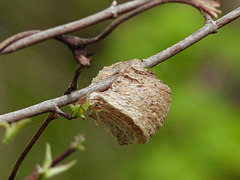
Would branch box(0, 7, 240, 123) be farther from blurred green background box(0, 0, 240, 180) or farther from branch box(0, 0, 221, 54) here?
blurred green background box(0, 0, 240, 180)

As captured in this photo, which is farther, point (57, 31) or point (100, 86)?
point (57, 31)

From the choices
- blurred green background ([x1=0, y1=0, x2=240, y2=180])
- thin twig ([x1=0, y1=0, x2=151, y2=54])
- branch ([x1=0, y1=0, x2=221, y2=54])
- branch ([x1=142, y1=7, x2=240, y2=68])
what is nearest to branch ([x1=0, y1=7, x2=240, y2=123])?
branch ([x1=142, y1=7, x2=240, y2=68])

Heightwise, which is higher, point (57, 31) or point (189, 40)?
point (57, 31)

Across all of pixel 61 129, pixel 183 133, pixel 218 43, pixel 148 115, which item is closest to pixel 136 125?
pixel 148 115

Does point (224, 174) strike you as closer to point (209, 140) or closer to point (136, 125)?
point (209, 140)

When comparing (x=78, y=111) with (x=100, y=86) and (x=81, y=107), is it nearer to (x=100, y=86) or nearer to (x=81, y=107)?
(x=81, y=107)

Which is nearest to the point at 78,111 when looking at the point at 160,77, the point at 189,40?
the point at 189,40
